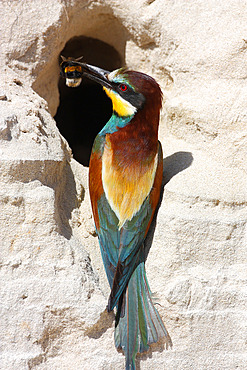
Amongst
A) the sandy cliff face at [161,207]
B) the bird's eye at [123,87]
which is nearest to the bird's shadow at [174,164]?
the sandy cliff face at [161,207]

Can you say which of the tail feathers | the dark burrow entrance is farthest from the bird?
the dark burrow entrance

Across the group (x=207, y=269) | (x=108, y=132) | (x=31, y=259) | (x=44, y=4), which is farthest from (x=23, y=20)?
(x=207, y=269)

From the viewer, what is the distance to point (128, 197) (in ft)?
A: 6.86

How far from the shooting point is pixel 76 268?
194 cm

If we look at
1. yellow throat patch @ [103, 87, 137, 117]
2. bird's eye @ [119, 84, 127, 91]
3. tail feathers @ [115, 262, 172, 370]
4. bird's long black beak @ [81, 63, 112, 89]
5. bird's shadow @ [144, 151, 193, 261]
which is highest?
bird's long black beak @ [81, 63, 112, 89]

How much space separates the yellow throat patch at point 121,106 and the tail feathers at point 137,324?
30.6 inches

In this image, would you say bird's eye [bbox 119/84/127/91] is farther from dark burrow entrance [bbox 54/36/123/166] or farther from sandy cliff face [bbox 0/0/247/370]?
dark burrow entrance [bbox 54/36/123/166]

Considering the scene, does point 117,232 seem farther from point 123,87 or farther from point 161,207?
point 123,87

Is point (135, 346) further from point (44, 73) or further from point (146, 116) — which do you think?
point (44, 73)

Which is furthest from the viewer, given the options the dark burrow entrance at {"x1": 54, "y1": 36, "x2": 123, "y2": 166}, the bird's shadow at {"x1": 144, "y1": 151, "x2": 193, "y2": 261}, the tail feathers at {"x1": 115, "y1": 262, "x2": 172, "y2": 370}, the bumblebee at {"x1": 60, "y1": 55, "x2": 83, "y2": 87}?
the dark burrow entrance at {"x1": 54, "y1": 36, "x2": 123, "y2": 166}

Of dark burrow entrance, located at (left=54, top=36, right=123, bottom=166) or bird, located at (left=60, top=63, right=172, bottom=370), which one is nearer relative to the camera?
bird, located at (left=60, top=63, right=172, bottom=370)

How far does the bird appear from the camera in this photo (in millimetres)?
1873

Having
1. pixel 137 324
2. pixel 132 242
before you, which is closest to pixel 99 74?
pixel 132 242

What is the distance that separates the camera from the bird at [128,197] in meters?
1.87
